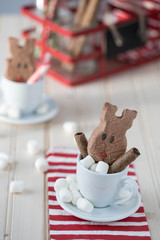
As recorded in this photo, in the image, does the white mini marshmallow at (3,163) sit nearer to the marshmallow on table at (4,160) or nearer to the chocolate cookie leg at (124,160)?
the marshmallow on table at (4,160)

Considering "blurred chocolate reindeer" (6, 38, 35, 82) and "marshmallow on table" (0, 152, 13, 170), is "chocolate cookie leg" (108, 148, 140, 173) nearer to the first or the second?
"marshmallow on table" (0, 152, 13, 170)

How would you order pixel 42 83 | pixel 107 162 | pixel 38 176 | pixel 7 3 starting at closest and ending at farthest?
1. pixel 107 162
2. pixel 38 176
3. pixel 42 83
4. pixel 7 3

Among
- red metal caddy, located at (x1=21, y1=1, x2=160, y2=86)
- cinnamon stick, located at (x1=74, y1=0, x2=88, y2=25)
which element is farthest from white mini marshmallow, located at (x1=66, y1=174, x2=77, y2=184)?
cinnamon stick, located at (x1=74, y1=0, x2=88, y2=25)

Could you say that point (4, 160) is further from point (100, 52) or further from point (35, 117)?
point (100, 52)

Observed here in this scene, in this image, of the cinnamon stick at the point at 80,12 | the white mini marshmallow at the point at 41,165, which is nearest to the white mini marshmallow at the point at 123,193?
the white mini marshmallow at the point at 41,165

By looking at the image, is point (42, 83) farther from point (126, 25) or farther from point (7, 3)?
point (7, 3)

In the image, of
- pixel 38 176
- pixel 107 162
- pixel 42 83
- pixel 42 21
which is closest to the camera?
pixel 107 162

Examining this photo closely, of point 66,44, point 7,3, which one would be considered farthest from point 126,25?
point 7,3
